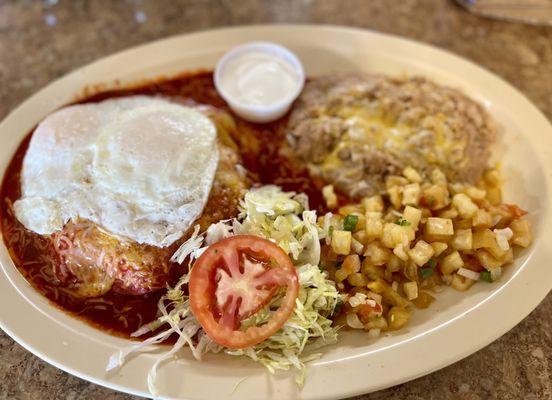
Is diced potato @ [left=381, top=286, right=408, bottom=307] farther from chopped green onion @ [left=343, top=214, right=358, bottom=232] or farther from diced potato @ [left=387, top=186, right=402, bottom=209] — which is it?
diced potato @ [left=387, top=186, right=402, bottom=209]

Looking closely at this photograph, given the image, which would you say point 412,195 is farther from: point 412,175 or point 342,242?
point 342,242

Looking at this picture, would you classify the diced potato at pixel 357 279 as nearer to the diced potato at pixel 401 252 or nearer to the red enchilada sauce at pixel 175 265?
the diced potato at pixel 401 252

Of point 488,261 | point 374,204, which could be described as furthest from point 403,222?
point 488,261

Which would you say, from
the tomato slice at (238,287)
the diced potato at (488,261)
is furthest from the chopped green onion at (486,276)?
the tomato slice at (238,287)

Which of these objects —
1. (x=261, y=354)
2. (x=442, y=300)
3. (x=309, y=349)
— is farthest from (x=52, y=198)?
(x=442, y=300)

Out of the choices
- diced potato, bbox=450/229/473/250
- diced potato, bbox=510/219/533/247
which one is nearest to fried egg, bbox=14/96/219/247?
diced potato, bbox=450/229/473/250

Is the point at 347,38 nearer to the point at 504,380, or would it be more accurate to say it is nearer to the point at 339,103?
the point at 339,103

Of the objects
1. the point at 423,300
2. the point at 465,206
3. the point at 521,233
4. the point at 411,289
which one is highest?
the point at 465,206
